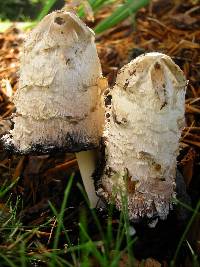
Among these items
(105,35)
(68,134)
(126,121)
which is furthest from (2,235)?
(105,35)

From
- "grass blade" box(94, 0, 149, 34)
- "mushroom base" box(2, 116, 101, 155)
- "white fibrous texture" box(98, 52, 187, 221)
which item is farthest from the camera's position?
"grass blade" box(94, 0, 149, 34)

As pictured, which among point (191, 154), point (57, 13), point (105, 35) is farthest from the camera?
point (105, 35)

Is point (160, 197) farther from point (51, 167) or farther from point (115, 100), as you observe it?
point (51, 167)

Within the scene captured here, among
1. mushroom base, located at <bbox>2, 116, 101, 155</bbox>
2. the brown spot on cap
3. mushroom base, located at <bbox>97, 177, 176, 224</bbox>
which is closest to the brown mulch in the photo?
mushroom base, located at <bbox>97, 177, 176, 224</bbox>

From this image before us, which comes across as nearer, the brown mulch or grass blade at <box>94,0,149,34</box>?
the brown mulch

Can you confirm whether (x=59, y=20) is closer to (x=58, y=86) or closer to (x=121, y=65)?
(x=58, y=86)

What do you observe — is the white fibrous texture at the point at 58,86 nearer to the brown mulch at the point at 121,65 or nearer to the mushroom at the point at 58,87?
the mushroom at the point at 58,87

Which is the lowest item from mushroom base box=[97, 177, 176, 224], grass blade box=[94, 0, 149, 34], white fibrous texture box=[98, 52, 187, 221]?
mushroom base box=[97, 177, 176, 224]

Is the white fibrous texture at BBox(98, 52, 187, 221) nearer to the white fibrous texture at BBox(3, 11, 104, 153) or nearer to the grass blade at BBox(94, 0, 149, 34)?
the white fibrous texture at BBox(3, 11, 104, 153)
